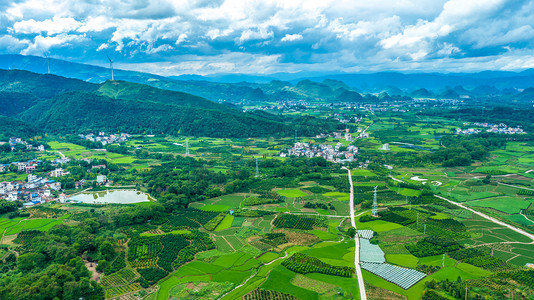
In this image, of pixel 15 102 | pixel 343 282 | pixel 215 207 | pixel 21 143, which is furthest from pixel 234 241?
pixel 15 102

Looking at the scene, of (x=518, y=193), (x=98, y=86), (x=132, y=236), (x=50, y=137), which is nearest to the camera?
(x=132, y=236)

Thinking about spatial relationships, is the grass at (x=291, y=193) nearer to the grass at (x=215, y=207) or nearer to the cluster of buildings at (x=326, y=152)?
the grass at (x=215, y=207)

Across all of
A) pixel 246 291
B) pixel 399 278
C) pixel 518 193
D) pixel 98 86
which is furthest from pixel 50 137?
pixel 518 193

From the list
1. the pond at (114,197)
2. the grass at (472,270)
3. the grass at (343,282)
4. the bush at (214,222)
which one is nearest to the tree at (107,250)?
the bush at (214,222)

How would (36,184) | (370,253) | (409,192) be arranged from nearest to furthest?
1. (370,253)
2. (409,192)
3. (36,184)

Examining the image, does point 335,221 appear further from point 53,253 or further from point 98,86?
point 98,86

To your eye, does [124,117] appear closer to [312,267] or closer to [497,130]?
[312,267]

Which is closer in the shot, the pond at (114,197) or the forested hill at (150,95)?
the pond at (114,197)
